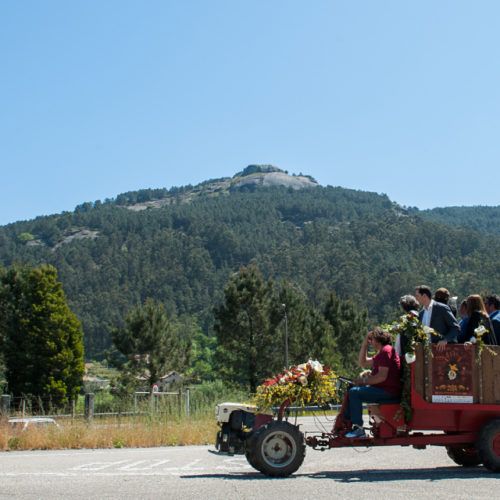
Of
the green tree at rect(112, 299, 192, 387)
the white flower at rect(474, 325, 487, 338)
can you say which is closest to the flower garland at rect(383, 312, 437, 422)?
the white flower at rect(474, 325, 487, 338)

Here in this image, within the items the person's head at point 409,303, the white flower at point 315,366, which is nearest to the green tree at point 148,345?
the white flower at point 315,366

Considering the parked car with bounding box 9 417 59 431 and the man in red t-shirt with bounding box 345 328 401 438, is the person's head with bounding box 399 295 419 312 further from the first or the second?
the parked car with bounding box 9 417 59 431

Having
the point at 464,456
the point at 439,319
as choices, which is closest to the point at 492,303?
the point at 439,319

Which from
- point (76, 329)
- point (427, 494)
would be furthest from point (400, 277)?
point (427, 494)

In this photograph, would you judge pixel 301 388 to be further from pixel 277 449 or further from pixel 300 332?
pixel 300 332

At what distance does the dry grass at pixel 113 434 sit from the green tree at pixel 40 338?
101 feet

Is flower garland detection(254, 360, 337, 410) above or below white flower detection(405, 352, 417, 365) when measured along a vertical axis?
below

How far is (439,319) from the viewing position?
34.3 feet

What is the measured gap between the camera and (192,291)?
19038 cm

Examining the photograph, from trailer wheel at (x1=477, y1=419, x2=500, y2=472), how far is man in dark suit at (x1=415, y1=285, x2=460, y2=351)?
111cm

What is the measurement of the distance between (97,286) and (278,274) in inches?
1603

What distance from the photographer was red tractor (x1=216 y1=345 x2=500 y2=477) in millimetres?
10039

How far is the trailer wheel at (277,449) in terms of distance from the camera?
32.8 feet

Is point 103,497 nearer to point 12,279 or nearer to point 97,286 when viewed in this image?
point 12,279
